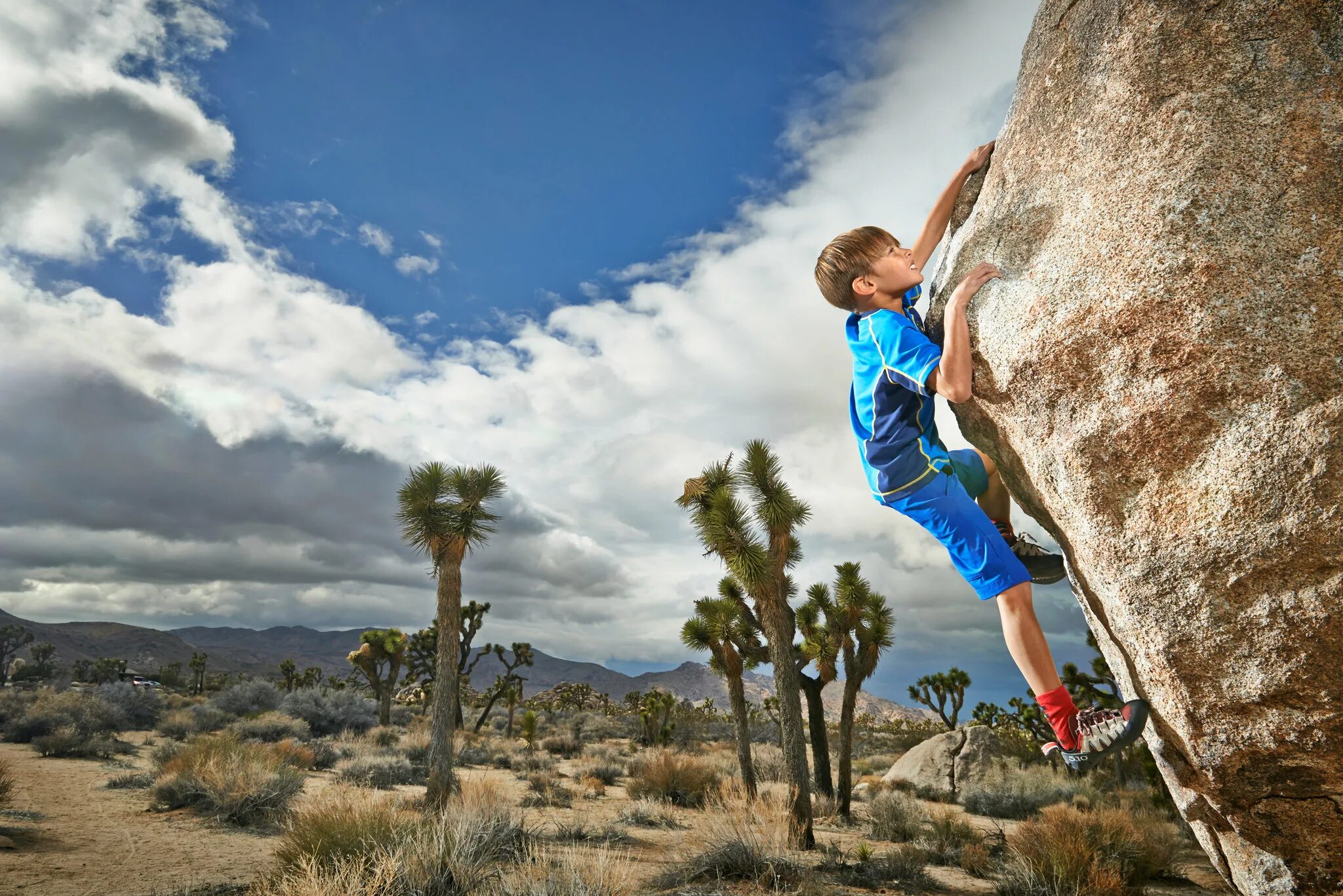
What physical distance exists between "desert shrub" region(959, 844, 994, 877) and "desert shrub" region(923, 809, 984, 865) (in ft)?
1.29

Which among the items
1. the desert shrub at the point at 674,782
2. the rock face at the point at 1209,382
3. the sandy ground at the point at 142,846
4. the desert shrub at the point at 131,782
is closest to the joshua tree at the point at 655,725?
the desert shrub at the point at 674,782

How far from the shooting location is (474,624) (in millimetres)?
27188

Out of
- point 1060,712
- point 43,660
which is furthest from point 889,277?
point 43,660

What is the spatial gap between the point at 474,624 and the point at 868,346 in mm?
26222

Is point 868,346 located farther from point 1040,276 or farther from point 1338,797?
point 1338,797

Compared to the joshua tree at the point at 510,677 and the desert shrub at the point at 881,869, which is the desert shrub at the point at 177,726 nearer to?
the joshua tree at the point at 510,677

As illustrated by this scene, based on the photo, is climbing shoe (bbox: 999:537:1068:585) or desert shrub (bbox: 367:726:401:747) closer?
climbing shoe (bbox: 999:537:1068:585)

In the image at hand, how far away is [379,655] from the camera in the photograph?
30.7 meters

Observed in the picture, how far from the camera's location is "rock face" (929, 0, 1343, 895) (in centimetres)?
240

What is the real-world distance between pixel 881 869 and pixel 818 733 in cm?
627

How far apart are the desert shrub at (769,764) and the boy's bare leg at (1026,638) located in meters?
14.2

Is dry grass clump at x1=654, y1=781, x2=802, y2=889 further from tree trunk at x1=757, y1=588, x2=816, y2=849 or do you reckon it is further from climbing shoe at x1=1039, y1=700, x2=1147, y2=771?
climbing shoe at x1=1039, y1=700, x2=1147, y2=771

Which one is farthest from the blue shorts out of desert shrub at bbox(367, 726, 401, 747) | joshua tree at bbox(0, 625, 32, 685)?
joshua tree at bbox(0, 625, 32, 685)

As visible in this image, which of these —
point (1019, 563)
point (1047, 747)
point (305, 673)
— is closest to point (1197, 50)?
point (1019, 563)
